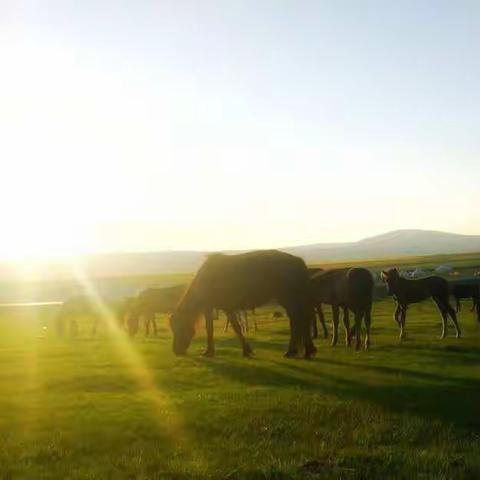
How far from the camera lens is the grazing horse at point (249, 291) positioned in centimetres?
2234

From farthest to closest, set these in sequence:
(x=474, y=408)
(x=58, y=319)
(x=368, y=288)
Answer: (x=58, y=319) → (x=368, y=288) → (x=474, y=408)

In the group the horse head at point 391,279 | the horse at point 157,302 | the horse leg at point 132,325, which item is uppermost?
the horse head at point 391,279

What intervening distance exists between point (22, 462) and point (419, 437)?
703cm

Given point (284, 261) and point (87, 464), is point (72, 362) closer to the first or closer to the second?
point (284, 261)

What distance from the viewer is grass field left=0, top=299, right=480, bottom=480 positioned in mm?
10164

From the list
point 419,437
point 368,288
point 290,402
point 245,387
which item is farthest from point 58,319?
point 419,437

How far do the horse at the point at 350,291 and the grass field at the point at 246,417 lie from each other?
9.75ft

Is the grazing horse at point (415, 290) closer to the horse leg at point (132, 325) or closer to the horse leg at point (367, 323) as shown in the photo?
the horse leg at point (367, 323)

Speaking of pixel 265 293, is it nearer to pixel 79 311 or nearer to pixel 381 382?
pixel 381 382

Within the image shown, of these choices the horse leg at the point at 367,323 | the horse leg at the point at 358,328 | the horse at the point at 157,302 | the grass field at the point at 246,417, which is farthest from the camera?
the horse at the point at 157,302

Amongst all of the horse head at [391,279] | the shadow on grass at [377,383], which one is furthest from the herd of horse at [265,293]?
the horse head at [391,279]

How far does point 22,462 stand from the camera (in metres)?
10.7

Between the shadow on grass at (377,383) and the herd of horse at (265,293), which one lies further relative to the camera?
the herd of horse at (265,293)

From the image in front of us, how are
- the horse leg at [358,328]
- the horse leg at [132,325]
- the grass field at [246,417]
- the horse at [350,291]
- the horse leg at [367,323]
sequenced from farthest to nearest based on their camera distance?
the horse leg at [132,325]
the horse at [350,291]
the horse leg at [367,323]
the horse leg at [358,328]
the grass field at [246,417]
